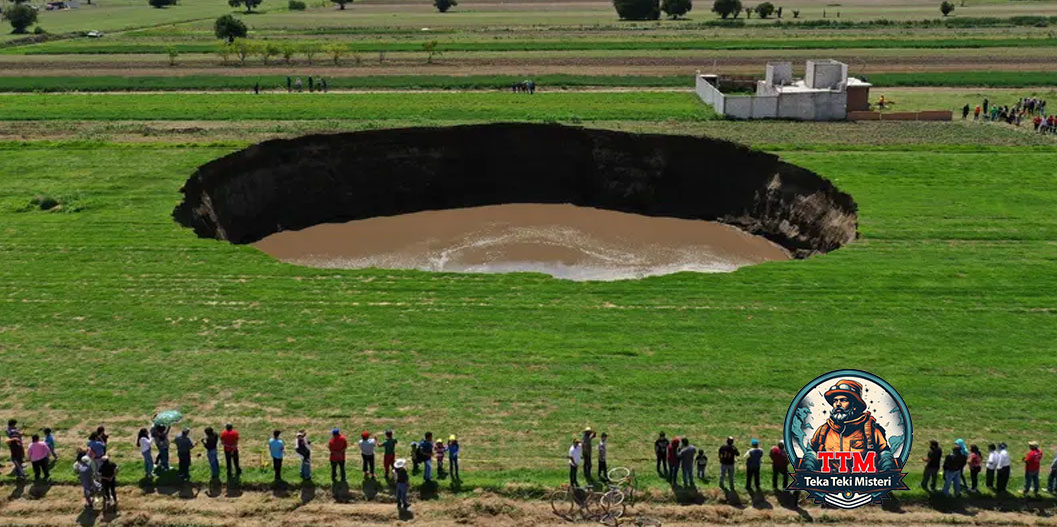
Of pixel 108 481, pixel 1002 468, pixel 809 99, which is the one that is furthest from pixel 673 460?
pixel 809 99

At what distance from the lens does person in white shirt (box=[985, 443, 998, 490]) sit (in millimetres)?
20705

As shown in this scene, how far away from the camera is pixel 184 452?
844 inches

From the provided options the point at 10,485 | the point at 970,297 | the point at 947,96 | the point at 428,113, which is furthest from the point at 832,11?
the point at 10,485

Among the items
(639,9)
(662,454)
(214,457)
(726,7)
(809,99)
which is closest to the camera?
(214,457)

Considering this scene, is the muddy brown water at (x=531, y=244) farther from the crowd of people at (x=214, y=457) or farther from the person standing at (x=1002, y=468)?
the person standing at (x=1002, y=468)

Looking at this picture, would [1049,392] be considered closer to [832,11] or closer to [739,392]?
[739,392]

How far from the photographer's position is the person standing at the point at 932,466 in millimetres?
20516

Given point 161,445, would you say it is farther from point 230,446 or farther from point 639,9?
point 639,9

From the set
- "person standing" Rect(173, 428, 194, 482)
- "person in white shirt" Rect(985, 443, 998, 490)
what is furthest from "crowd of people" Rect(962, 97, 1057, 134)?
"person standing" Rect(173, 428, 194, 482)

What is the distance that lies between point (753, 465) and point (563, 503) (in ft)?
14.2

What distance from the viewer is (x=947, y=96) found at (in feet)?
231

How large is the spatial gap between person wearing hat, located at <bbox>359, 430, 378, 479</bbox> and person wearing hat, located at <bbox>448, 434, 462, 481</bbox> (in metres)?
1.77

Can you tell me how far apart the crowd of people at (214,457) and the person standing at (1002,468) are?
12.1m

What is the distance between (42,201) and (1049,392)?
3987 centimetres
